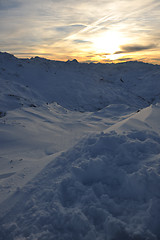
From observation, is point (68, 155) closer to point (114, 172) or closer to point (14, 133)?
point (114, 172)

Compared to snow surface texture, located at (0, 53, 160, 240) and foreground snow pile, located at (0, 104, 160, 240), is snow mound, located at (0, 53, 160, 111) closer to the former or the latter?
snow surface texture, located at (0, 53, 160, 240)

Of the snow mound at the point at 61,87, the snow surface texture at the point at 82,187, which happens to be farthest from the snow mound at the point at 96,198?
the snow mound at the point at 61,87

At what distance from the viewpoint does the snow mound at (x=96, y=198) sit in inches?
56.1

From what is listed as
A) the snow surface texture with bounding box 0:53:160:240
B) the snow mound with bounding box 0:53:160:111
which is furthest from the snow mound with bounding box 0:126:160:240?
the snow mound with bounding box 0:53:160:111

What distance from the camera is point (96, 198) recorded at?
1.68 m

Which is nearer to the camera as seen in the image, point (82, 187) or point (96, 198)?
point (96, 198)

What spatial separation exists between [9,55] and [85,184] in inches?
734

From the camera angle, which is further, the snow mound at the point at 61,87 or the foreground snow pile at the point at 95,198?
the snow mound at the point at 61,87

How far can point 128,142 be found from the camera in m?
2.32

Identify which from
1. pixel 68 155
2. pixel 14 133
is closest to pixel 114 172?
pixel 68 155

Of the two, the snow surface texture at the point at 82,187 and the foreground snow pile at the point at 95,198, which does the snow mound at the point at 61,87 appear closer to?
the snow surface texture at the point at 82,187

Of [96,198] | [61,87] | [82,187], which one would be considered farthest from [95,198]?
[61,87]

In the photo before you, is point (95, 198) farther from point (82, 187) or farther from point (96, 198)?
point (82, 187)

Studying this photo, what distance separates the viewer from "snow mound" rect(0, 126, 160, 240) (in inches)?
56.1
